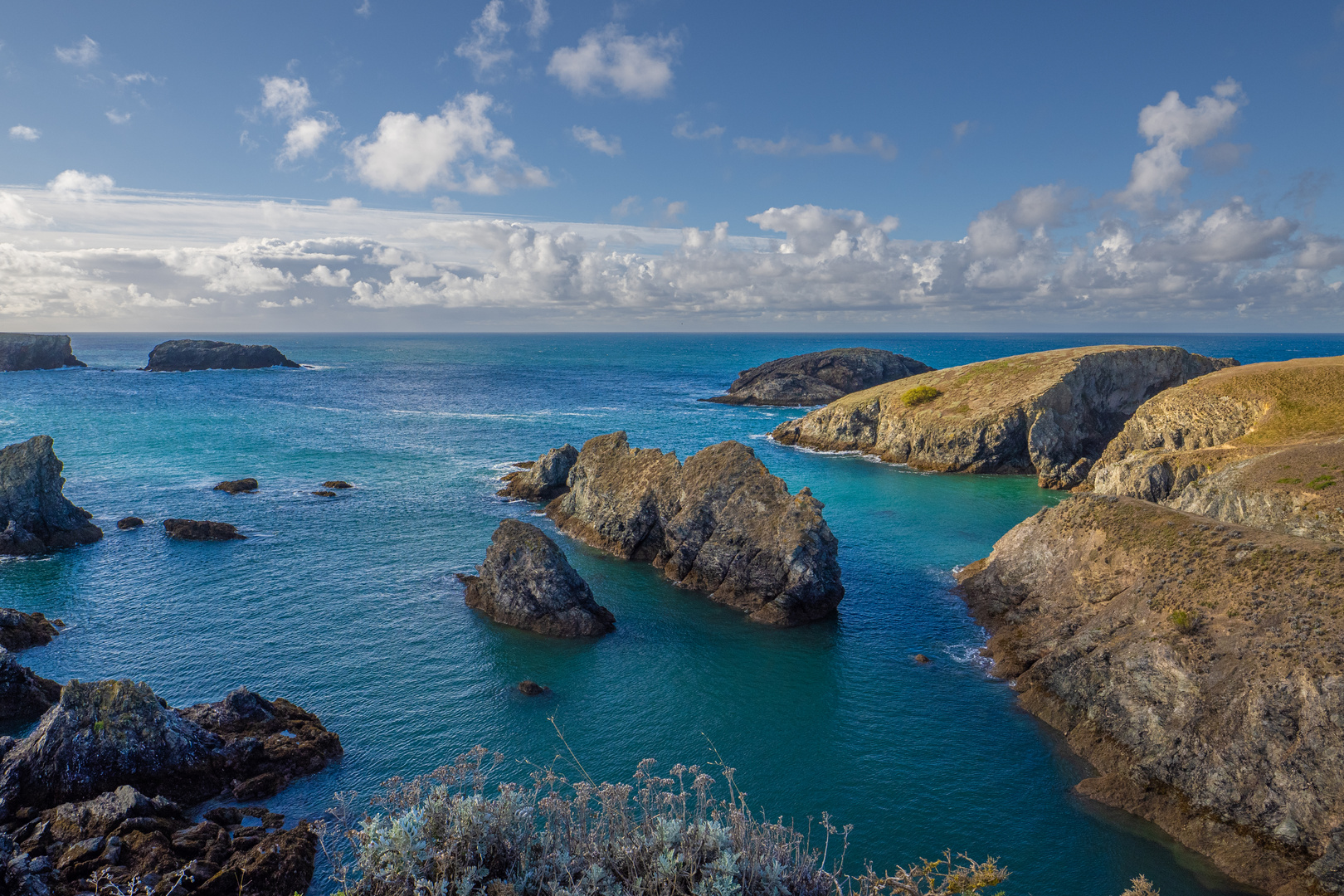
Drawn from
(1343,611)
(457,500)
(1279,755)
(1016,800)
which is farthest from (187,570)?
(1343,611)

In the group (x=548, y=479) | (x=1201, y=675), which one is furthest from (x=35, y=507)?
(x=1201, y=675)

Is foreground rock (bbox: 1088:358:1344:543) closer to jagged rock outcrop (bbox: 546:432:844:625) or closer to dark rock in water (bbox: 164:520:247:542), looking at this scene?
jagged rock outcrop (bbox: 546:432:844:625)

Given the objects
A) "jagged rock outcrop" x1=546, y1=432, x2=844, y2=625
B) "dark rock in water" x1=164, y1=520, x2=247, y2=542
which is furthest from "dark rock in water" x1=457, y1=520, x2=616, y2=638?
"dark rock in water" x1=164, y1=520, x2=247, y2=542

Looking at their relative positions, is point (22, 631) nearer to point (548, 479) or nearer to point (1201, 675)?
point (548, 479)

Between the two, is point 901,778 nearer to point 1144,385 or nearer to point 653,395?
point 1144,385

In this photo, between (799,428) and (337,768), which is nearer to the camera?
(337,768)

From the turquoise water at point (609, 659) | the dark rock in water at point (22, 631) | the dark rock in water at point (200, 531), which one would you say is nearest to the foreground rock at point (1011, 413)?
the turquoise water at point (609, 659)

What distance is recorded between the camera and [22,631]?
38219 mm

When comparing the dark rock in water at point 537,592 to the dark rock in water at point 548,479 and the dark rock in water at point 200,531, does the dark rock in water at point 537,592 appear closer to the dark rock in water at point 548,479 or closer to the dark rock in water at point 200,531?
the dark rock in water at point 548,479

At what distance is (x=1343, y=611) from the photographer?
27.8 meters

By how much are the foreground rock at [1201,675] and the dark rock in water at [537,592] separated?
24.1m

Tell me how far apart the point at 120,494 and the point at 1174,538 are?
90510 mm

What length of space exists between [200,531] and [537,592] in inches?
1353

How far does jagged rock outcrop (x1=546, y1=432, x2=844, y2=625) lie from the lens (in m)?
44.4
